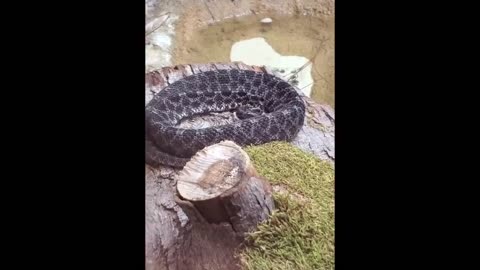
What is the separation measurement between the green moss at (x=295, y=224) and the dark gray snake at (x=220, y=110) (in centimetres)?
13

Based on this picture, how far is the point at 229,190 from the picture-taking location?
262cm

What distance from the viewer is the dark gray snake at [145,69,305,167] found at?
279cm

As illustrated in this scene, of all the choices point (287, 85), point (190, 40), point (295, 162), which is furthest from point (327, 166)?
point (190, 40)

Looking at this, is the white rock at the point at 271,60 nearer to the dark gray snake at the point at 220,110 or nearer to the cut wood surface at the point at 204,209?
the dark gray snake at the point at 220,110

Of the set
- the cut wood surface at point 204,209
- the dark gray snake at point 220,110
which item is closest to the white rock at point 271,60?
the dark gray snake at point 220,110

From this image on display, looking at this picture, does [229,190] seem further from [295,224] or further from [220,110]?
[220,110]

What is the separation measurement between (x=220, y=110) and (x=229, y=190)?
0.45m

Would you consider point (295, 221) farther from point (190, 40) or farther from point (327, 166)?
point (190, 40)

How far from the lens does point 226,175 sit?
8.69ft

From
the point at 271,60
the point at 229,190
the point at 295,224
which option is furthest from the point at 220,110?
the point at 295,224

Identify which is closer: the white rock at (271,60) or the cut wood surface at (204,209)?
the cut wood surface at (204,209)

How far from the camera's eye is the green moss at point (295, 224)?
2682mm

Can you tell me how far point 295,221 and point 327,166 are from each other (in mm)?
267

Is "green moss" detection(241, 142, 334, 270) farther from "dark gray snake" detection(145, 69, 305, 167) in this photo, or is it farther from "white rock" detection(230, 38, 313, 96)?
"white rock" detection(230, 38, 313, 96)
